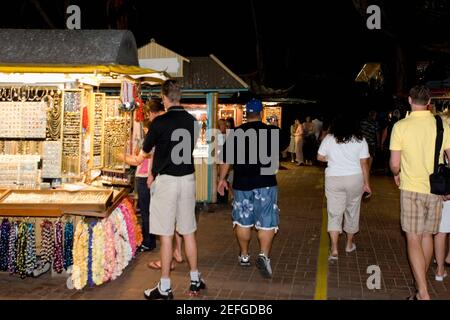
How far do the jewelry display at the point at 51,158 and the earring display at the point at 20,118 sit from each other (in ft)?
0.78

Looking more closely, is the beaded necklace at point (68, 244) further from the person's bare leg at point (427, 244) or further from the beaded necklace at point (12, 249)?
the person's bare leg at point (427, 244)

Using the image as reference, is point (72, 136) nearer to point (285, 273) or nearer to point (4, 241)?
point (4, 241)

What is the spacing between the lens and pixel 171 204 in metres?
4.99

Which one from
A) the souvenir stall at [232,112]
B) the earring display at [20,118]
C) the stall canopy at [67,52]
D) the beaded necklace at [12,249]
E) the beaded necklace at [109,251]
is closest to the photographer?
the beaded necklace at [109,251]

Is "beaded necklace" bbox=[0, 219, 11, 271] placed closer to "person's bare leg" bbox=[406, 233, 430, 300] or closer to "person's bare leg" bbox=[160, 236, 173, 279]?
"person's bare leg" bbox=[160, 236, 173, 279]

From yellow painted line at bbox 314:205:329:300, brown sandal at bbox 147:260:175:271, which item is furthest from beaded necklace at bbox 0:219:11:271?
yellow painted line at bbox 314:205:329:300

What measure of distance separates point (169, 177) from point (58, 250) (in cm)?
165

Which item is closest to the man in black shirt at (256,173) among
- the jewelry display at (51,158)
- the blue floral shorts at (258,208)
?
the blue floral shorts at (258,208)

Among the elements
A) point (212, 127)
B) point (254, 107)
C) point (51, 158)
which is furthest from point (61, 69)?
point (212, 127)

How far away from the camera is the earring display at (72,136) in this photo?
21.6ft

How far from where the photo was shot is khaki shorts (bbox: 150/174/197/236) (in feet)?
16.4

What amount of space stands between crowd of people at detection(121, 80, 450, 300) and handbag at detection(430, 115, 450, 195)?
0.15ft

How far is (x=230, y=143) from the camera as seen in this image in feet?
19.2
